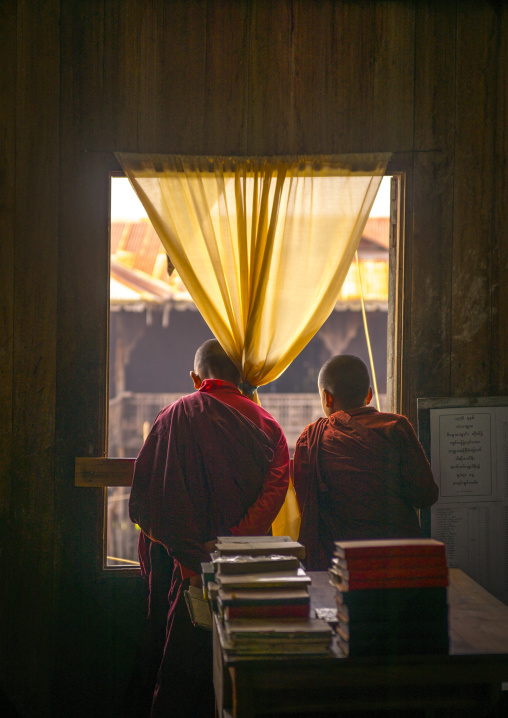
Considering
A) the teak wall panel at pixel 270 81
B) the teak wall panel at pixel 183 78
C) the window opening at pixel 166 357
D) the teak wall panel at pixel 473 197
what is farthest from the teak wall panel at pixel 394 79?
the window opening at pixel 166 357

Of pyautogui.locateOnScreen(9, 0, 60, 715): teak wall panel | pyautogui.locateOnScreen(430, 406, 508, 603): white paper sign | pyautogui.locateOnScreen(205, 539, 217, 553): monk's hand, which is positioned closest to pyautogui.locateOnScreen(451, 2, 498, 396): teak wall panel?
pyautogui.locateOnScreen(430, 406, 508, 603): white paper sign

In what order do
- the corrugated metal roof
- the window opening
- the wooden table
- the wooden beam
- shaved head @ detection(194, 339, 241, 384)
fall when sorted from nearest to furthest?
the wooden table
shaved head @ detection(194, 339, 241, 384)
the wooden beam
the corrugated metal roof
the window opening

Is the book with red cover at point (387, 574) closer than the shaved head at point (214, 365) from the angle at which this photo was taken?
Yes

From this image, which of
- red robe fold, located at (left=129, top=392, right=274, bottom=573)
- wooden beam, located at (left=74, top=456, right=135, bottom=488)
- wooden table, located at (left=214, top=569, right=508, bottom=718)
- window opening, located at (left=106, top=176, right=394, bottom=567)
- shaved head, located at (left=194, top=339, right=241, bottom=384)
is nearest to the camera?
wooden table, located at (left=214, top=569, right=508, bottom=718)

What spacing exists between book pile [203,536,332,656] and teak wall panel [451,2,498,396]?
1.48 meters

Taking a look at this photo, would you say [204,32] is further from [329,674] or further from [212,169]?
[329,674]

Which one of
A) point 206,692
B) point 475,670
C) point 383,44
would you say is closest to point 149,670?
point 206,692

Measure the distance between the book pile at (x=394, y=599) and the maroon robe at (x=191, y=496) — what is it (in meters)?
0.84

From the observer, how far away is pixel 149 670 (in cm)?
259

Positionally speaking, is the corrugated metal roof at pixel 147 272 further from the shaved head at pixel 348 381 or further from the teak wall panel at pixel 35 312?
the shaved head at pixel 348 381

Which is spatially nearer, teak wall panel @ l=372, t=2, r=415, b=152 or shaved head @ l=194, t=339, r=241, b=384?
shaved head @ l=194, t=339, r=241, b=384

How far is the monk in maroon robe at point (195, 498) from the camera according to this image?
7.22ft

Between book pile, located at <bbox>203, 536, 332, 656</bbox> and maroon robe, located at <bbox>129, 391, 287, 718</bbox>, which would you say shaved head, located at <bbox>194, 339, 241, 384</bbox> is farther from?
book pile, located at <bbox>203, 536, 332, 656</bbox>

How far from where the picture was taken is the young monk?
7.32 feet
